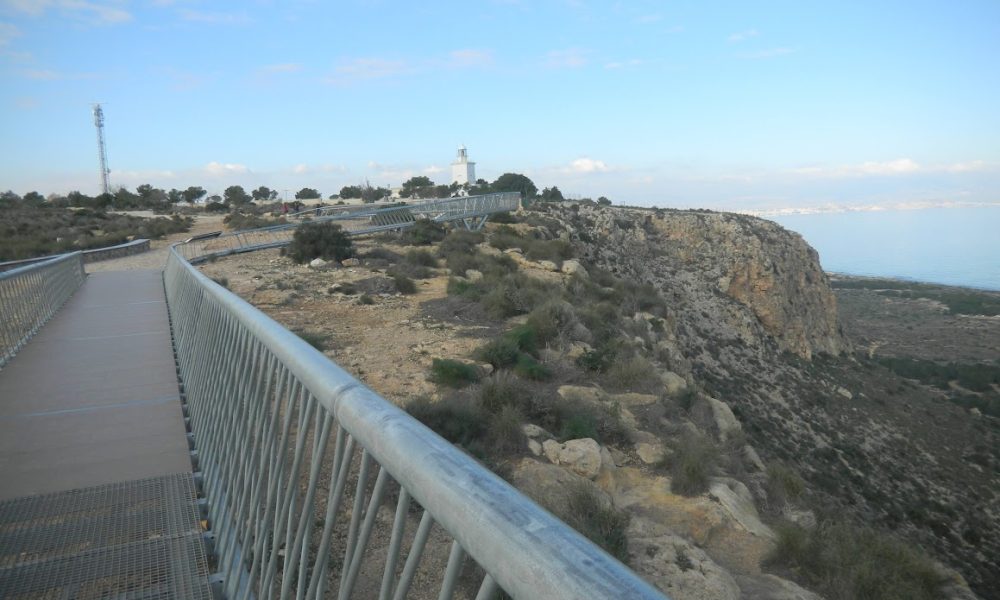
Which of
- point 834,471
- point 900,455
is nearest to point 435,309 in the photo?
point 834,471

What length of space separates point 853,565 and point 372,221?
85.1 ft

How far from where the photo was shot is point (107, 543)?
3.06m

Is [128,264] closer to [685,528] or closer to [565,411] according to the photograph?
[565,411]

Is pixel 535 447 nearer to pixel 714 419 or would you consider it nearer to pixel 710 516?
pixel 710 516

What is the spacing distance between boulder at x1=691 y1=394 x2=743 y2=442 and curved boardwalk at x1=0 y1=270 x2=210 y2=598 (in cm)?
645

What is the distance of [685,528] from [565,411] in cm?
210

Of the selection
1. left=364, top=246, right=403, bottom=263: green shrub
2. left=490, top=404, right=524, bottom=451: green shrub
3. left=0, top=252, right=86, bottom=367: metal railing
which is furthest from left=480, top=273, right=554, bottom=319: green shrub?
left=0, top=252, right=86, bottom=367: metal railing

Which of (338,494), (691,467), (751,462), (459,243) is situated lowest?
(751,462)

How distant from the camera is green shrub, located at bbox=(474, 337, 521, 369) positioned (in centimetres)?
857

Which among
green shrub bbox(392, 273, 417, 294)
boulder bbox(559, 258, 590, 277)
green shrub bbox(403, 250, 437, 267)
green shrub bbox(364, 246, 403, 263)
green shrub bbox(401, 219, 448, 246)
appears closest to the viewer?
green shrub bbox(392, 273, 417, 294)

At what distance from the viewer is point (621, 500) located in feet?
18.1

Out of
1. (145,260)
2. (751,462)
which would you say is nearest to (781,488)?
(751,462)

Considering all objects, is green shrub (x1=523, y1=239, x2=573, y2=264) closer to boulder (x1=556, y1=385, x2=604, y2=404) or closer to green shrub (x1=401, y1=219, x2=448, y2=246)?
green shrub (x1=401, y1=219, x2=448, y2=246)

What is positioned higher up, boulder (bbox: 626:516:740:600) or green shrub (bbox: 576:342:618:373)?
green shrub (bbox: 576:342:618:373)
